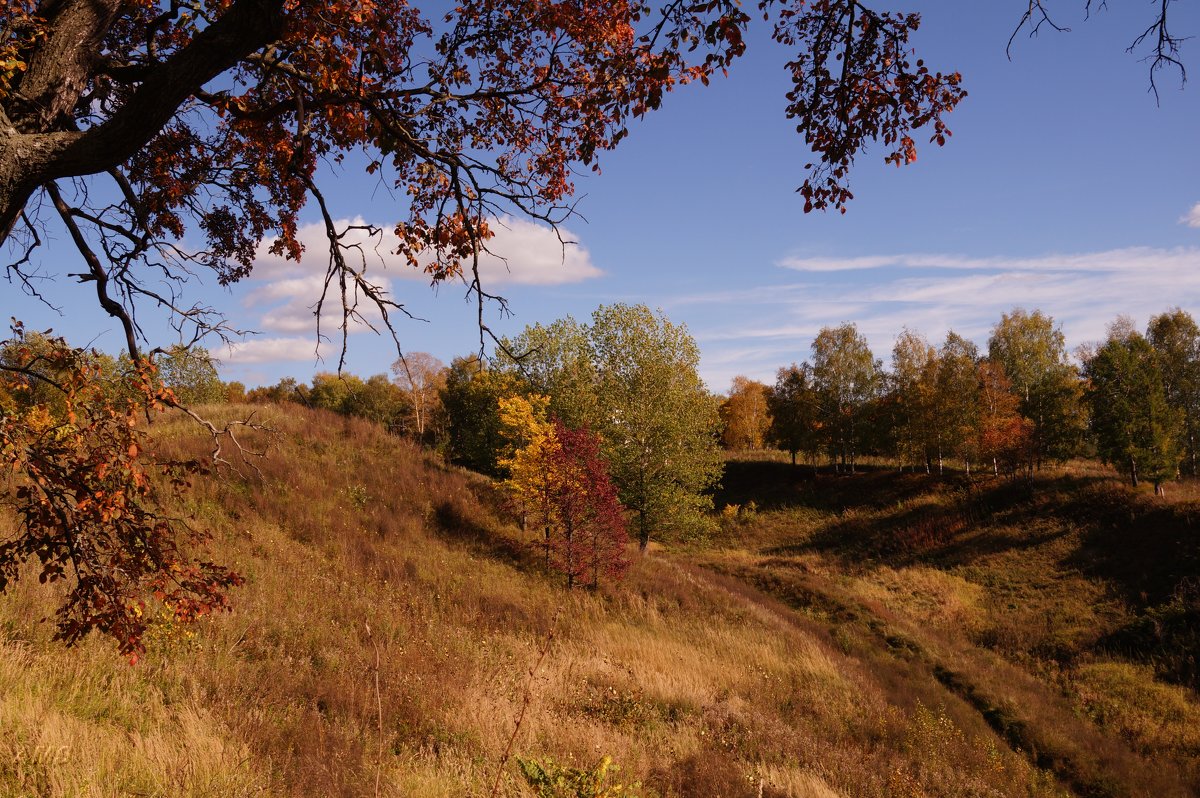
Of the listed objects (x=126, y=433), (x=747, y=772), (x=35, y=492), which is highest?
(x=126, y=433)

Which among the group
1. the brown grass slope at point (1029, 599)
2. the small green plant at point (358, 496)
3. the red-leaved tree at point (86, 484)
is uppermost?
the red-leaved tree at point (86, 484)

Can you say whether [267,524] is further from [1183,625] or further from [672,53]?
[1183,625]

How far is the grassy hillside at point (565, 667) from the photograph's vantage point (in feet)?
17.1

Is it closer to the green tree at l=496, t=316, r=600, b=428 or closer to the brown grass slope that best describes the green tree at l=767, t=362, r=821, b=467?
the brown grass slope

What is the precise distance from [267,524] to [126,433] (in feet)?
44.4

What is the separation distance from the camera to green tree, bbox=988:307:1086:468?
36.7 m

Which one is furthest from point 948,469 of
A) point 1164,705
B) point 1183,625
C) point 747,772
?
point 747,772

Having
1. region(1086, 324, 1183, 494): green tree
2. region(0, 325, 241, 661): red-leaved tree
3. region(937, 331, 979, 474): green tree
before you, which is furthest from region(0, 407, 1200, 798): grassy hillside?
region(937, 331, 979, 474): green tree

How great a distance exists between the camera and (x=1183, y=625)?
68.1 feet

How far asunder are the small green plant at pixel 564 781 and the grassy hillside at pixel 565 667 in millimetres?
196

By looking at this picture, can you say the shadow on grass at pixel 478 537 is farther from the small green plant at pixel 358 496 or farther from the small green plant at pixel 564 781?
the small green plant at pixel 564 781

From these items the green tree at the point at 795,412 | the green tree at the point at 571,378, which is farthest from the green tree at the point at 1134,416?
the green tree at the point at 571,378

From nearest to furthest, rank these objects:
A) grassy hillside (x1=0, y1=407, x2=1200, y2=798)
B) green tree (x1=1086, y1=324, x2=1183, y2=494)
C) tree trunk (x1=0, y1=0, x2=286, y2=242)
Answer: tree trunk (x1=0, y1=0, x2=286, y2=242), grassy hillside (x1=0, y1=407, x2=1200, y2=798), green tree (x1=1086, y1=324, x2=1183, y2=494)

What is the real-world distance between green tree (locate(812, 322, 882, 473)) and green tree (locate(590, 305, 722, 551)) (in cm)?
2336
